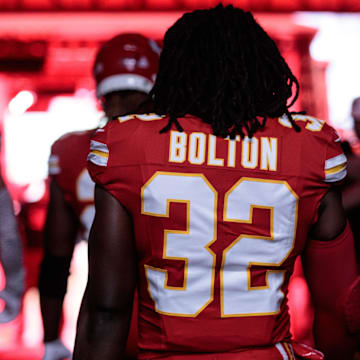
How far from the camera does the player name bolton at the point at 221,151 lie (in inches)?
42.2

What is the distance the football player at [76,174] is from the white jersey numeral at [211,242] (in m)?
0.69

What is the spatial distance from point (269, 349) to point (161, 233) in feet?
1.17

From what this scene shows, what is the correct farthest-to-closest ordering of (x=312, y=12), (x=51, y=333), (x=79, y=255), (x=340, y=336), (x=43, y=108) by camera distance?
(x=43, y=108)
(x=79, y=255)
(x=312, y=12)
(x=51, y=333)
(x=340, y=336)

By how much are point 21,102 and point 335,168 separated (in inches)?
454

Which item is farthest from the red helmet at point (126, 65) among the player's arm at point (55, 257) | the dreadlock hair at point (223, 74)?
the dreadlock hair at point (223, 74)

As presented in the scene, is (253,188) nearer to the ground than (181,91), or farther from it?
nearer to the ground

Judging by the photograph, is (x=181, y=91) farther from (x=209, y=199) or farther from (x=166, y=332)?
(x=166, y=332)

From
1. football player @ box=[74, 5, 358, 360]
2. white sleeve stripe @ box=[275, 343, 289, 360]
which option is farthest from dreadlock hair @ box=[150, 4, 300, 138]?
Result: white sleeve stripe @ box=[275, 343, 289, 360]

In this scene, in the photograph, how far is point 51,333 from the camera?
1902mm

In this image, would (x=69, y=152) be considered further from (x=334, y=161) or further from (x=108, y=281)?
(x=334, y=161)

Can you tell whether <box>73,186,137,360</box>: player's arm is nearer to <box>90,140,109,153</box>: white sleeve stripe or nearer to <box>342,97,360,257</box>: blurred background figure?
<box>90,140,109,153</box>: white sleeve stripe

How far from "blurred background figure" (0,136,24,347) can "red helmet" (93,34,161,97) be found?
577 mm

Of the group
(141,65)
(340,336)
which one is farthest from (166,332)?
(141,65)

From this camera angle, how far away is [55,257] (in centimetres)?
191
